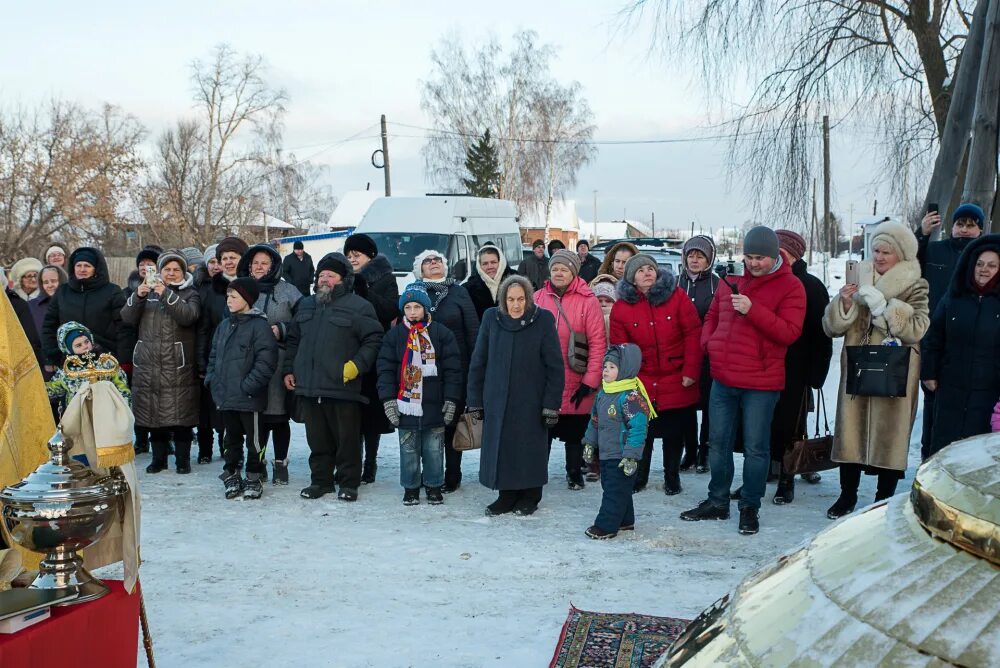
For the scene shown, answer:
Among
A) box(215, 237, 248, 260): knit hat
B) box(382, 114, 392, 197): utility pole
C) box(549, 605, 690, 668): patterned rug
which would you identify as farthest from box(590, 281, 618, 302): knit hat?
box(382, 114, 392, 197): utility pole

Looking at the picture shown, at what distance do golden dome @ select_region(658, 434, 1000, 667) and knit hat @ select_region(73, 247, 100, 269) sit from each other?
7.39m

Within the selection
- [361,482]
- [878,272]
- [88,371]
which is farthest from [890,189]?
[88,371]

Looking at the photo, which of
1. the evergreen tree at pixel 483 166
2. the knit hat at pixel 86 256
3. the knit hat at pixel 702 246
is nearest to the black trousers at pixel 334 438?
the knit hat at pixel 86 256

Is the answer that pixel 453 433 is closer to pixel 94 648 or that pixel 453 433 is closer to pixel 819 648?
pixel 94 648

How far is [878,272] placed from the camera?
5.55 m

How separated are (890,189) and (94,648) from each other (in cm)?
944

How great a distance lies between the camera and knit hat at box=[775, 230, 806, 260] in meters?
6.02

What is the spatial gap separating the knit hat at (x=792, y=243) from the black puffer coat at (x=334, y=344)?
2891 millimetres

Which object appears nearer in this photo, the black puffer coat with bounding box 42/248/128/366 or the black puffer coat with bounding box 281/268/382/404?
the black puffer coat with bounding box 281/268/382/404

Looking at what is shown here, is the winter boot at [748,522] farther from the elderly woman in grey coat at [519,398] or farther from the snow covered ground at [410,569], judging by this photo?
the elderly woman in grey coat at [519,398]

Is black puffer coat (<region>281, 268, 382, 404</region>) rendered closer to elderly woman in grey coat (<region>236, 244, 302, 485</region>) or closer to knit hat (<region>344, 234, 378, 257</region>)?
elderly woman in grey coat (<region>236, 244, 302, 485</region>)

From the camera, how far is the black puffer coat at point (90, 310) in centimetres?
728

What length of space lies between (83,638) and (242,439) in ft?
12.7

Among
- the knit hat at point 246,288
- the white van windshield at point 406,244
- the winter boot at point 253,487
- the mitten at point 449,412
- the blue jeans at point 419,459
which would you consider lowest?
the winter boot at point 253,487
